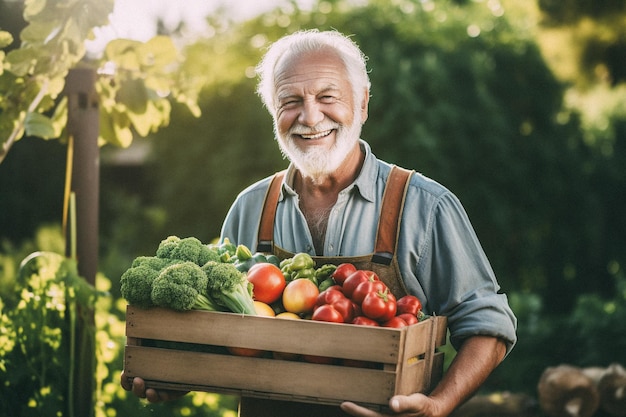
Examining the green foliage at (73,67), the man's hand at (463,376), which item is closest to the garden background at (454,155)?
the green foliage at (73,67)

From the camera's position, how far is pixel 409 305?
2787 mm

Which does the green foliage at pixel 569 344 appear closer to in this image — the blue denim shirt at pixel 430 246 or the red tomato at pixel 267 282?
the blue denim shirt at pixel 430 246

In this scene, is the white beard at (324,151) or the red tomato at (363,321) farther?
the white beard at (324,151)

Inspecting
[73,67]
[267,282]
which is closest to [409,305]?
[267,282]

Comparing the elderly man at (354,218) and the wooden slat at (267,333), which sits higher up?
the elderly man at (354,218)

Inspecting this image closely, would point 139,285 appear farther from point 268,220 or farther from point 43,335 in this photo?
point 43,335

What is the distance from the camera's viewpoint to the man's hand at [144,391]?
282 cm

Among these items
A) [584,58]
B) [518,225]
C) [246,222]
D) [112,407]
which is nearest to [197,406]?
[112,407]

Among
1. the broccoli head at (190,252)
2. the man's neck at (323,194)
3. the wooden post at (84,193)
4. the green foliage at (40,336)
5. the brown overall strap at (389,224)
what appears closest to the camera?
the broccoli head at (190,252)

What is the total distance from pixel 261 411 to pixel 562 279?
6.25 m

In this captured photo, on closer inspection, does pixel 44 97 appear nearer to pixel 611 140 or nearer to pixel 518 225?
pixel 518 225

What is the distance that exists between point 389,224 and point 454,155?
511cm

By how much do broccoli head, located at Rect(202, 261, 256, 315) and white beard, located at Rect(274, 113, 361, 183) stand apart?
643 mm

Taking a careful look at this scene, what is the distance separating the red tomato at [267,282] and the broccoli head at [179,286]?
0.20 meters
